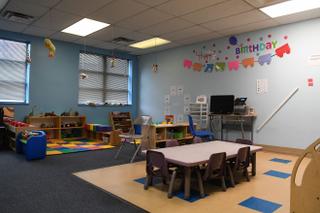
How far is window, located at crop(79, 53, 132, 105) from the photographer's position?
825 centimetres

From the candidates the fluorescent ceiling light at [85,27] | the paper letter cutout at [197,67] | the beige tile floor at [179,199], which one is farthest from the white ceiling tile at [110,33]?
the beige tile floor at [179,199]

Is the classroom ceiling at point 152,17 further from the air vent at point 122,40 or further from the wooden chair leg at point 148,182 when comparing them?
the wooden chair leg at point 148,182

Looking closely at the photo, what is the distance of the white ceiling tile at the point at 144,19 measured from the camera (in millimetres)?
5116

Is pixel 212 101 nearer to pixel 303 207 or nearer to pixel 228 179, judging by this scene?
pixel 228 179

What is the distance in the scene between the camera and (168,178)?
3.13 metres

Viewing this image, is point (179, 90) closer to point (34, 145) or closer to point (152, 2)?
point (152, 2)

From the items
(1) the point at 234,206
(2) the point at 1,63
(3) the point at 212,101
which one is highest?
(2) the point at 1,63

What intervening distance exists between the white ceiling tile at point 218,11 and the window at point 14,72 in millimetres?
4825

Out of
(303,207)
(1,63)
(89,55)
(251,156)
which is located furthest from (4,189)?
(89,55)

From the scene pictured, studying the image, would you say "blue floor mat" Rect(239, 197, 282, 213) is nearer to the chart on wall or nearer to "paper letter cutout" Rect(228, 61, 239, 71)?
the chart on wall

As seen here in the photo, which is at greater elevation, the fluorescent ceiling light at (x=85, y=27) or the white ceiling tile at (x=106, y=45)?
the white ceiling tile at (x=106, y=45)

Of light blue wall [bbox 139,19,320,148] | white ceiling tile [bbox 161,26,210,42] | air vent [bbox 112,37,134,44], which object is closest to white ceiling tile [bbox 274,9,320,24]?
light blue wall [bbox 139,19,320,148]

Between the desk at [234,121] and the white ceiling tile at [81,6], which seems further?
the desk at [234,121]

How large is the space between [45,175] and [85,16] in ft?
11.3
